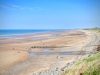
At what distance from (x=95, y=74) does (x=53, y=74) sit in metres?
6.32

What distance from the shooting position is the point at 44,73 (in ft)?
45.2

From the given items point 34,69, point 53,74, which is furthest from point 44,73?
point 34,69

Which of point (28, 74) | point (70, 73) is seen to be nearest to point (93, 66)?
point (70, 73)

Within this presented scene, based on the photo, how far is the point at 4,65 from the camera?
17.9 meters

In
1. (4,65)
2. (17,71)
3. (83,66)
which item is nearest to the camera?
(83,66)

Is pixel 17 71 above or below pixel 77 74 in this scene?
below

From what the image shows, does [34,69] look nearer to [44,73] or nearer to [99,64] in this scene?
[44,73]

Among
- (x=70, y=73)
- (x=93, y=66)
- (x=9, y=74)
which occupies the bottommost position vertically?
(x=9, y=74)

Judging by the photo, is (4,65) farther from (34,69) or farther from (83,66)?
(83,66)

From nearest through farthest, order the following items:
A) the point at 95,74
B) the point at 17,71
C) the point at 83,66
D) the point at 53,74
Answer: the point at 95,74 → the point at 83,66 → the point at 53,74 → the point at 17,71

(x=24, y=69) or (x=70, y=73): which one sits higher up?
(x=70, y=73)

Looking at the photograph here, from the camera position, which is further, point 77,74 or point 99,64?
point 77,74

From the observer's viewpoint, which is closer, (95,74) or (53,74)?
(95,74)

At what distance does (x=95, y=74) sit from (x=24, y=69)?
9.91 m
